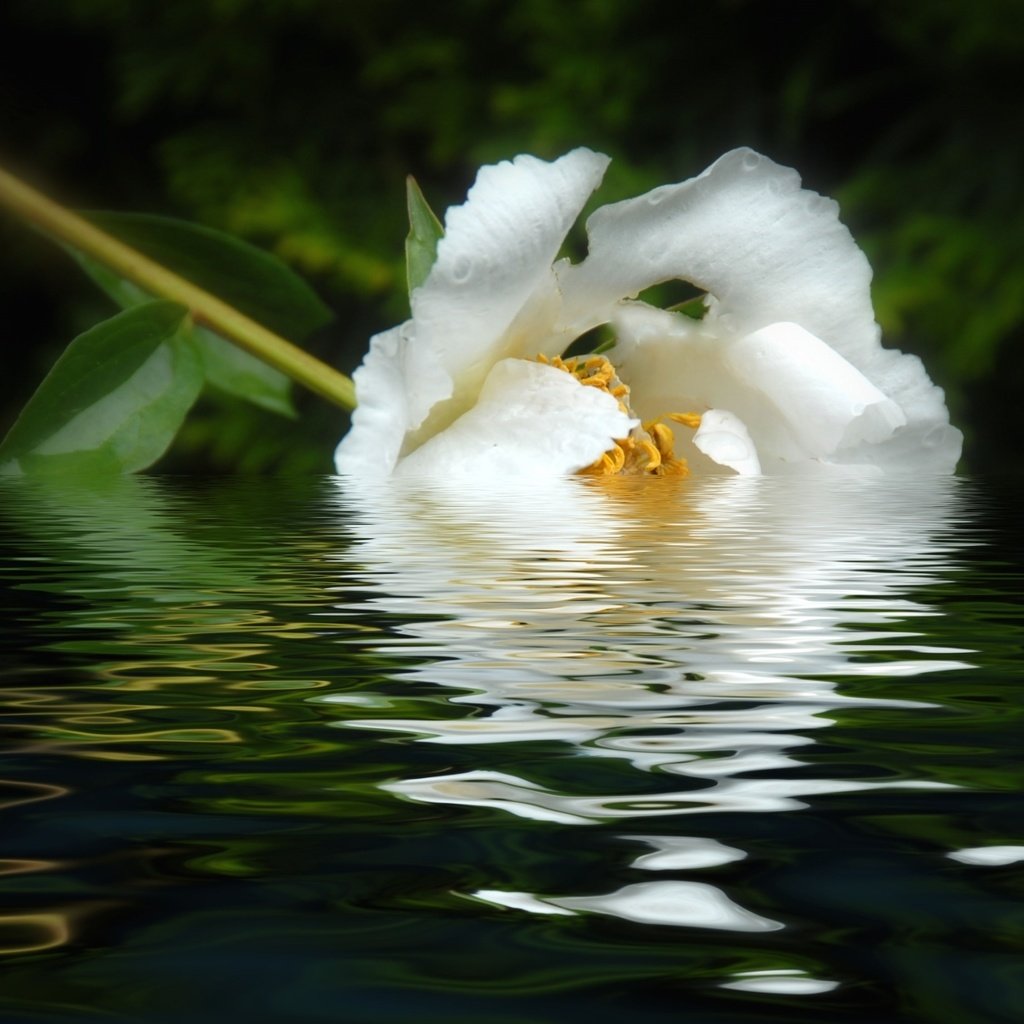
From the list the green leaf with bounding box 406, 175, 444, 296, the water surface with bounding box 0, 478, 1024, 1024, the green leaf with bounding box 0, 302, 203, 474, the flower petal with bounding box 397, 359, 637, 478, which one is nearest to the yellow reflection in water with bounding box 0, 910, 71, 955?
the water surface with bounding box 0, 478, 1024, 1024

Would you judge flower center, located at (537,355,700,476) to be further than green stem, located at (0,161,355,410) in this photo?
No

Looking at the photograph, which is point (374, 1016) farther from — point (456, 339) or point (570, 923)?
point (456, 339)

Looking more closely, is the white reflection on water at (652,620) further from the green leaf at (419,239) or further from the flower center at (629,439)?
the green leaf at (419,239)

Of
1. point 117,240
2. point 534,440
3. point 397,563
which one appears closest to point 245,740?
point 397,563

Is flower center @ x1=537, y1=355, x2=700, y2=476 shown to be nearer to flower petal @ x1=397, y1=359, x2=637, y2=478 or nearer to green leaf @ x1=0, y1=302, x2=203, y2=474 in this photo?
flower petal @ x1=397, y1=359, x2=637, y2=478

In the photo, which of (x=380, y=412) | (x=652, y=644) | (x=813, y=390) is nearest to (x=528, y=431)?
(x=380, y=412)

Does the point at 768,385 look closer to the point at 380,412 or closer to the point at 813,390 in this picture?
the point at 813,390
